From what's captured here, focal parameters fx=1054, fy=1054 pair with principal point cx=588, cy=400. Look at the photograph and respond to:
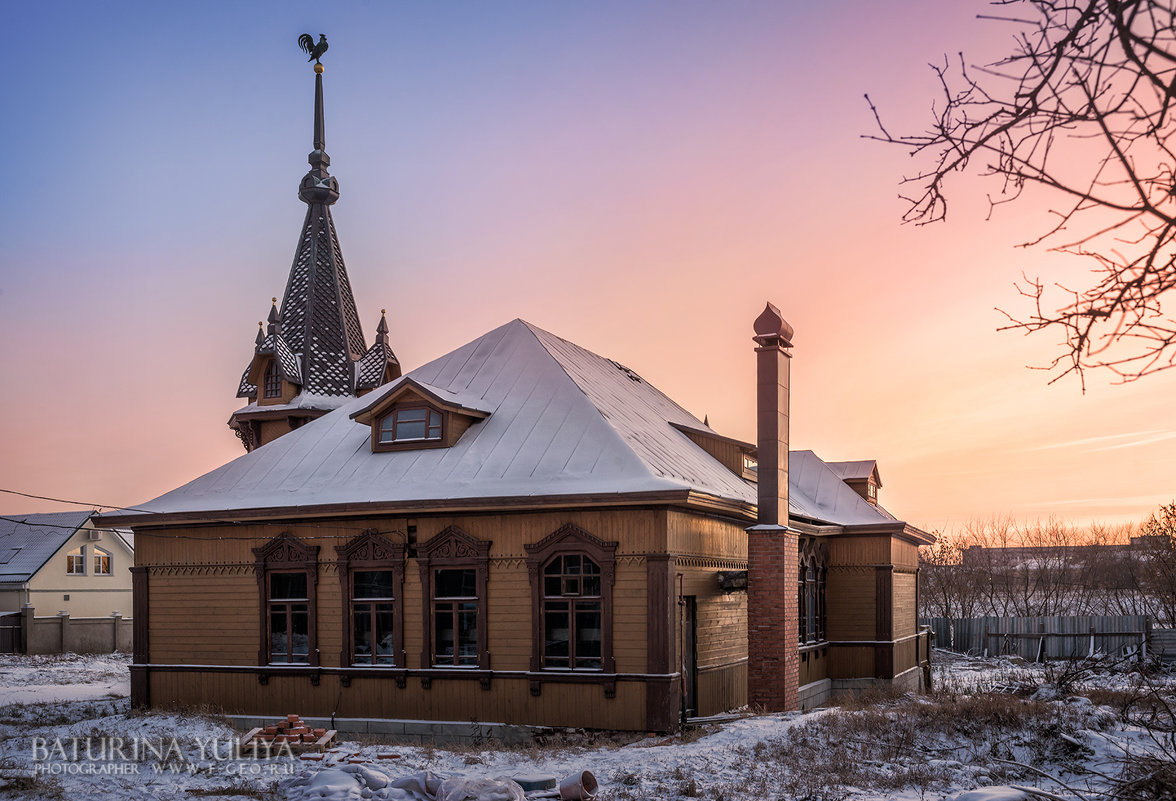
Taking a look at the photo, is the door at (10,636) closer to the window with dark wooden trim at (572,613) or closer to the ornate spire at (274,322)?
the ornate spire at (274,322)

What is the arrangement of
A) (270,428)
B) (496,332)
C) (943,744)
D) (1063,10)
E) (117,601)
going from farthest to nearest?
(117,601) → (270,428) → (496,332) → (943,744) → (1063,10)

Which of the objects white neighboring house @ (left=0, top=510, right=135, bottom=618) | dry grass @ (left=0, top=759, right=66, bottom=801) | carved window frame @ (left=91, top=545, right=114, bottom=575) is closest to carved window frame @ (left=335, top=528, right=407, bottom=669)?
dry grass @ (left=0, top=759, right=66, bottom=801)

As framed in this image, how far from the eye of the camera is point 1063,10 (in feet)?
14.6

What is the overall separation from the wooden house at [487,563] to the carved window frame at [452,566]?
0.03 meters

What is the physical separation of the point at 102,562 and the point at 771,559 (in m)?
38.6

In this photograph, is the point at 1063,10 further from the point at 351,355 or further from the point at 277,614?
the point at 351,355

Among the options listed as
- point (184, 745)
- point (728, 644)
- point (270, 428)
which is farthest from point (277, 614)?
point (270, 428)

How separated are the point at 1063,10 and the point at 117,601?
5010 centimetres

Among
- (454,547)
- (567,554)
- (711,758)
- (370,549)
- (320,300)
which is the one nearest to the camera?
(711,758)

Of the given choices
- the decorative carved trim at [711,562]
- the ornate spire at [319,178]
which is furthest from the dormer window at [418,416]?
the ornate spire at [319,178]

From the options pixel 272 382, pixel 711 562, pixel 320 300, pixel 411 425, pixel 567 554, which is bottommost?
pixel 711 562

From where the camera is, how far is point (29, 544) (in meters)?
45.9

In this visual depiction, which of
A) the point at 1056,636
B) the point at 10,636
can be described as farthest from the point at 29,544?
the point at 1056,636

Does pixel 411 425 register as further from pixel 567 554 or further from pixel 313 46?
pixel 313 46
